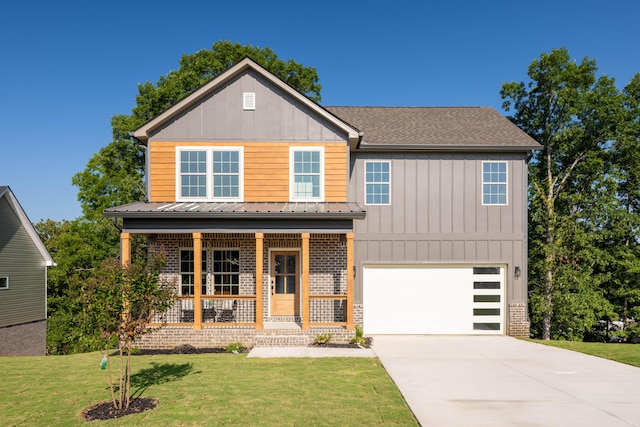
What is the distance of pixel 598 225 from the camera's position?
1994 centimetres

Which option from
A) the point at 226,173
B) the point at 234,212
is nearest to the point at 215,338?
the point at 234,212

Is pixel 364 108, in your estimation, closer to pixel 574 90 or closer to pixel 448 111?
pixel 448 111

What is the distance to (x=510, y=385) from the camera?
8930 millimetres

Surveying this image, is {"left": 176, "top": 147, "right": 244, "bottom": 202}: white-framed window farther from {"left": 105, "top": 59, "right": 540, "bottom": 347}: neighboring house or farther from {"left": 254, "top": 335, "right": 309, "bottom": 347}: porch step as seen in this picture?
{"left": 254, "top": 335, "right": 309, "bottom": 347}: porch step

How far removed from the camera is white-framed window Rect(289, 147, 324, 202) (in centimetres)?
1475

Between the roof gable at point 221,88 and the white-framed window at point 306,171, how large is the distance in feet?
3.56

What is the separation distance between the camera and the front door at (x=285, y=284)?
49.6 ft

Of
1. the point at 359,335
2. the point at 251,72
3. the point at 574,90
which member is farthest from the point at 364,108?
the point at 359,335

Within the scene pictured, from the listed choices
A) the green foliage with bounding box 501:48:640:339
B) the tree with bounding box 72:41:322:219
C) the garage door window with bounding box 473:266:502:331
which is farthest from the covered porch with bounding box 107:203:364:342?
the tree with bounding box 72:41:322:219

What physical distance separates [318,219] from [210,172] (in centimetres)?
412

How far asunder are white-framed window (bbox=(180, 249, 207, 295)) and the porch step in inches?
128

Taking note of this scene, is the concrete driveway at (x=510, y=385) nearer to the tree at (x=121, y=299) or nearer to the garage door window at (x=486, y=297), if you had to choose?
the garage door window at (x=486, y=297)

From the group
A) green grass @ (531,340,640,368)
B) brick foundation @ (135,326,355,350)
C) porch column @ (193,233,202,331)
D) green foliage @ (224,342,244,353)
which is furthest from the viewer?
porch column @ (193,233,202,331)

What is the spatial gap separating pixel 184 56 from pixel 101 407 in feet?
78.0
